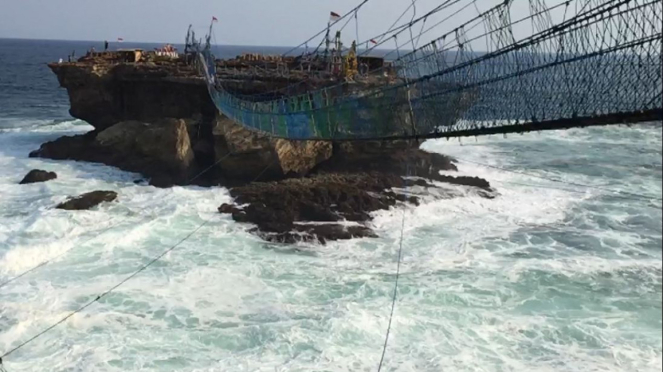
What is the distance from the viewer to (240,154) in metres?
19.7

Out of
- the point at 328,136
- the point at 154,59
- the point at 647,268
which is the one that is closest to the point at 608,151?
the point at 647,268

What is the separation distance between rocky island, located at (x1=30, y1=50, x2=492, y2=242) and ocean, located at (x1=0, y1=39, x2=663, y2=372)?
85 cm

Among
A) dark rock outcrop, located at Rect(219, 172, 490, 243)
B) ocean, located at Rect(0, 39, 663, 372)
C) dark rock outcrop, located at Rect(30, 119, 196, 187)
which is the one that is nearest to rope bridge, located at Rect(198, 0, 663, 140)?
ocean, located at Rect(0, 39, 663, 372)

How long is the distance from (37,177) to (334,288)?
12.2 meters

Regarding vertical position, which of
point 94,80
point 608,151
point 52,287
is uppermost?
point 94,80

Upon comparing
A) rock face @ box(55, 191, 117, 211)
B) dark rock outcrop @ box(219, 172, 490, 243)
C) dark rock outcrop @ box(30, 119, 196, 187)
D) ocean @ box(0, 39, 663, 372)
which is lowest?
ocean @ box(0, 39, 663, 372)

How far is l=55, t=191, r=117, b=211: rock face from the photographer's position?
1728 cm

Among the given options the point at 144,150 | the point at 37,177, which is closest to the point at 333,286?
the point at 144,150

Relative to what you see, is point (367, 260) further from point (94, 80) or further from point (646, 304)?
point (94, 80)

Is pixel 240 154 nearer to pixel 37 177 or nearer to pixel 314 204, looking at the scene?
pixel 314 204

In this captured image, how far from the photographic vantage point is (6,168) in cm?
2228

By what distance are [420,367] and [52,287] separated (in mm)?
7573

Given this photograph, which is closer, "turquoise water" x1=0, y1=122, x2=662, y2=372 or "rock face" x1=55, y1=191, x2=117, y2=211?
"turquoise water" x1=0, y1=122, x2=662, y2=372

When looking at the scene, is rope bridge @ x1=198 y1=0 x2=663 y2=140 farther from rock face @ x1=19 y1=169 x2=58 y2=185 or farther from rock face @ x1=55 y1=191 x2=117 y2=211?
rock face @ x1=19 y1=169 x2=58 y2=185
